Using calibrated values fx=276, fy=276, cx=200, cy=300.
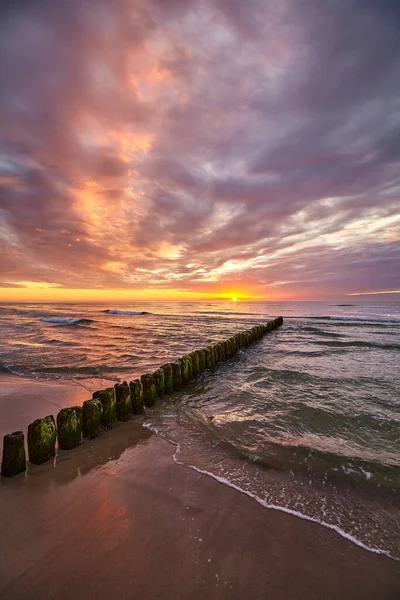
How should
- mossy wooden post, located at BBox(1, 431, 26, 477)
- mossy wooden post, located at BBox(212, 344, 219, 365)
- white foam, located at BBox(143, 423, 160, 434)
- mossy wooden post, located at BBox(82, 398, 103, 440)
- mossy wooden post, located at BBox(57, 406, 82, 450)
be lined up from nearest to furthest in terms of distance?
mossy wooden post, located at BBox(1, 431, 26, 477), mossy wooden post, located at BBox(57, 406, 82, 450), mossy wooden post, located at BBox(82, 398, 103, 440), white foam, located at BBox(143, 423, 160, 434), mossy wooden post, located at BBox(212, 344, 219, 365)

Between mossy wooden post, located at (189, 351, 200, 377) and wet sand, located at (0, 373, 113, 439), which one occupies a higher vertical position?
mossy wooden post, located at (189, 351, 200, 377)

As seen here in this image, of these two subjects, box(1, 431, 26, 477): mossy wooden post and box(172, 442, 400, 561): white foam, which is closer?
box(172, 442, 400, 561): white foam

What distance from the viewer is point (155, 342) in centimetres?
2034

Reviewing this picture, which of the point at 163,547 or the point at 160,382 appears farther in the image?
the point at 160,382

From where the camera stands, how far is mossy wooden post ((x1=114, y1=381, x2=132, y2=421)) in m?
6.94

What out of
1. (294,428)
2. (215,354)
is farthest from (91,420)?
(215,354)

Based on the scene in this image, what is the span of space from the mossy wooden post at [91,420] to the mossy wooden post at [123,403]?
849mm

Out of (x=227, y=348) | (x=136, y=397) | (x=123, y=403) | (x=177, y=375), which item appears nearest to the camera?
Result: (x=123, y=403)

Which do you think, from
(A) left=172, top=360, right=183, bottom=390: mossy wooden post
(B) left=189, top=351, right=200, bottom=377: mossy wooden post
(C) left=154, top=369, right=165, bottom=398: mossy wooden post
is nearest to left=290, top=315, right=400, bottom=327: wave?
(B) left=189, top=351, right=200, bottom=377: mossy wooden post

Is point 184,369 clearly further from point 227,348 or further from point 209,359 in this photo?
point 227,348

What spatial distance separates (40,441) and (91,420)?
113 cm

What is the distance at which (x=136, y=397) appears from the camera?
7340mm

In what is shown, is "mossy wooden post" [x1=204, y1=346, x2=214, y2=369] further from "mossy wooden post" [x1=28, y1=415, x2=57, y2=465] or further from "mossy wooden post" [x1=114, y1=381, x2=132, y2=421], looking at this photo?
"mossy wooden post" [x1=28, y1=415, x2=57, y2=465]

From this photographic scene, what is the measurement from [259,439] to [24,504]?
4.39 meters
